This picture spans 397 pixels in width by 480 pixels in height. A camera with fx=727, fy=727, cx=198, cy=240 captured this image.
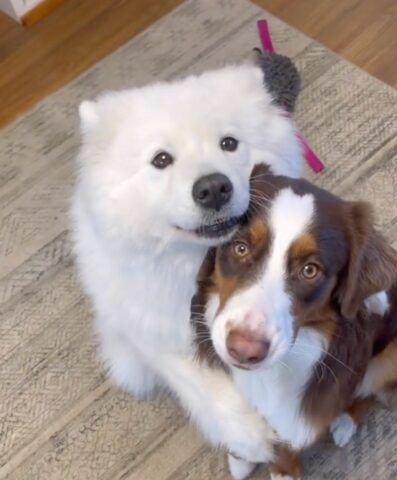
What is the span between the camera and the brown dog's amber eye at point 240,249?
1.29 m

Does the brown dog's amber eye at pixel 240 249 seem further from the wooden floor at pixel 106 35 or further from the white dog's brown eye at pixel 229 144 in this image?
the wooden floor at pixel 106 35

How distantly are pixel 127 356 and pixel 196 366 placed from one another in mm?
291

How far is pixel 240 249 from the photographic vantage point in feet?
4.29

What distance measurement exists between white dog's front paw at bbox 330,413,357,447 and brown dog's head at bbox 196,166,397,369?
19.8 inches

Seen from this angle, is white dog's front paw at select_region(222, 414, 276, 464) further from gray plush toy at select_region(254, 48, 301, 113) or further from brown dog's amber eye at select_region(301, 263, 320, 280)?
Answer: gray plush toy at select_region(254, 48, 301, 113)

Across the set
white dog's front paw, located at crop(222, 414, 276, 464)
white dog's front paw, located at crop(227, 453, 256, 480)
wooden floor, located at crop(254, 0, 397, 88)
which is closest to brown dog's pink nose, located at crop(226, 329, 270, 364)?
white dog's front paw, located at crop(222, 414, 276, 464)

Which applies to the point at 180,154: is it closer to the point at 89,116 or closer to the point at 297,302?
the point at 89,116

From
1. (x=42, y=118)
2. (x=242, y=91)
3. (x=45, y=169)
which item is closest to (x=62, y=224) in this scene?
(x=45, y=169)

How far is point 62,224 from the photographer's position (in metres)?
2.25

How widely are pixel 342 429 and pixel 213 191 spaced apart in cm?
81


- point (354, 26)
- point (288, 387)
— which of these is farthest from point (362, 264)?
point (354, 26)

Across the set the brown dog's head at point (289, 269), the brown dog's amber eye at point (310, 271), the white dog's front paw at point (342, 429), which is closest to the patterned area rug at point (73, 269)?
the white dog's front paw at point (342, 429)

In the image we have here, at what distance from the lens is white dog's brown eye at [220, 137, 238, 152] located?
1414 mm

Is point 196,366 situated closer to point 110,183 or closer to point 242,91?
point 110,183
